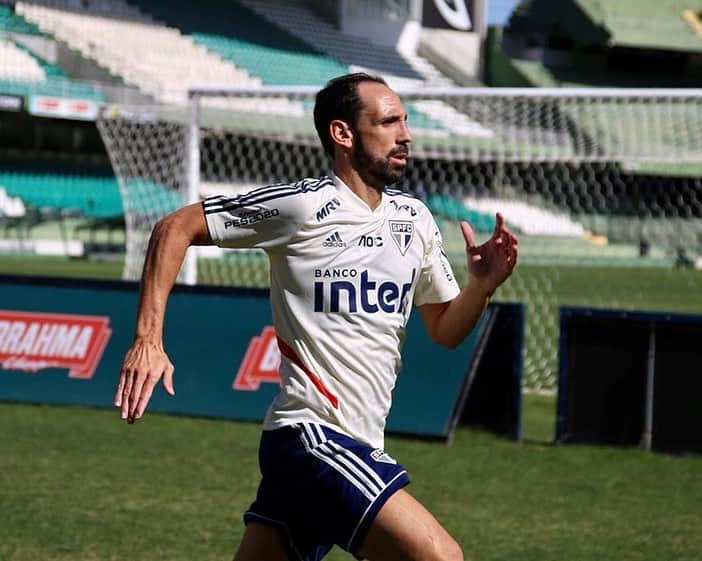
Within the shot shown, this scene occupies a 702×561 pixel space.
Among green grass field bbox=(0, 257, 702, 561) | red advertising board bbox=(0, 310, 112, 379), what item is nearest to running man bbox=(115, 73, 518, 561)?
green grass field bbox=(0, 257, 702, 561)

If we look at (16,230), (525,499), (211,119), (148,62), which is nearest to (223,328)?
(525,499)

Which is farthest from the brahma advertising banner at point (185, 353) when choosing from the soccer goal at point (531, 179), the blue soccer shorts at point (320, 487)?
the blue soccer shorts at point (320, 487)

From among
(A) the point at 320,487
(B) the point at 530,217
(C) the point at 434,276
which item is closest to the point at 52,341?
(C) the point at 434,276

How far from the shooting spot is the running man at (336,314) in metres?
4.04

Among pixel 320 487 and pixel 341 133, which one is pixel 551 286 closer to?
pixel 341 133

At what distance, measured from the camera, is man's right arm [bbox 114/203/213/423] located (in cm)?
388

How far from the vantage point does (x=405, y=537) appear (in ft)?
12.9

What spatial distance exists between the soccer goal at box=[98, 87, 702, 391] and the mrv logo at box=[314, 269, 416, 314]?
1293cm

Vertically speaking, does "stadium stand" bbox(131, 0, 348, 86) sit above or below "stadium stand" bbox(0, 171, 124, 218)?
above

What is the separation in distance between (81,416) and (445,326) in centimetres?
697

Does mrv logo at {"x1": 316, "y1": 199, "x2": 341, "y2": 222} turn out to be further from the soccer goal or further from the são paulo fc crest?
the soccer goal

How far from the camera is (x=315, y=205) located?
4.36 m

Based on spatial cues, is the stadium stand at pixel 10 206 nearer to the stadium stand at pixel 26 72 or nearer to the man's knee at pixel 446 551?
the stadium stand at pixel 26 72

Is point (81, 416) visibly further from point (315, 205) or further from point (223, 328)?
point (315, 205)
